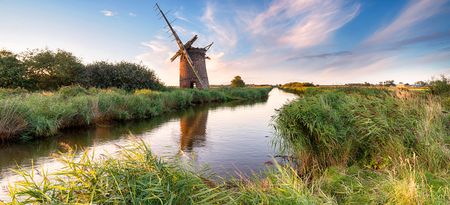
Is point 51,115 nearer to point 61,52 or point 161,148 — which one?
point 161,148

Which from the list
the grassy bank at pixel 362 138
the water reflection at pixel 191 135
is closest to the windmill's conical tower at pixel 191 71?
the water reflection at pixel 191 135

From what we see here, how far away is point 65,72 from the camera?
23406 millimetres

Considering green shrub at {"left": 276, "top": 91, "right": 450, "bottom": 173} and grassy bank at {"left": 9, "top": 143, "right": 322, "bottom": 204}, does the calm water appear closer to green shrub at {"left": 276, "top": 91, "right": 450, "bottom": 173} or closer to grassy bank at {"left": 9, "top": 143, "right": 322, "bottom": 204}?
green shrub at {"left": 276, "top": 91, "right": 450, "bottom": 173}

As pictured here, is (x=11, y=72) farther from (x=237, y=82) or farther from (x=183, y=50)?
(x=237, y=82)

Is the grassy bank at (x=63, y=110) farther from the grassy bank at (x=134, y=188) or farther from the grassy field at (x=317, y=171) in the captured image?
the grassy bank at (x=134, y=188)

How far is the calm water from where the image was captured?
249 inches

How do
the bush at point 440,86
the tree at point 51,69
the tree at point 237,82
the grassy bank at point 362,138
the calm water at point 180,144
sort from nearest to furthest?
the grassy bank at point 362,138 → the calm water at point 180,144 → the bush at point 440,86 → the tree at point 51,69 → the tree at point 237,82

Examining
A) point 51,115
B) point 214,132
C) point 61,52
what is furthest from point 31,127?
point 61,52

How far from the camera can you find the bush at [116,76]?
2330cm

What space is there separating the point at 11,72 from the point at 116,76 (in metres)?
7.57

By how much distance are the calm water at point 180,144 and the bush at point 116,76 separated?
12.0 meters

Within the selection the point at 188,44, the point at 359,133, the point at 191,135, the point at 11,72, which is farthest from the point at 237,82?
the point at 359,133

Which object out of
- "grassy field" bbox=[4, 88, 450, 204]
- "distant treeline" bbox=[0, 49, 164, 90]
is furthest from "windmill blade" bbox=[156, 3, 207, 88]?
"grassy field" bbox=[4, 88, 450, 204]

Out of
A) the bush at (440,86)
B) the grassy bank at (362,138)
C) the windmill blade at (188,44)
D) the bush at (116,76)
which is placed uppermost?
the windmill blade at (188,44)
